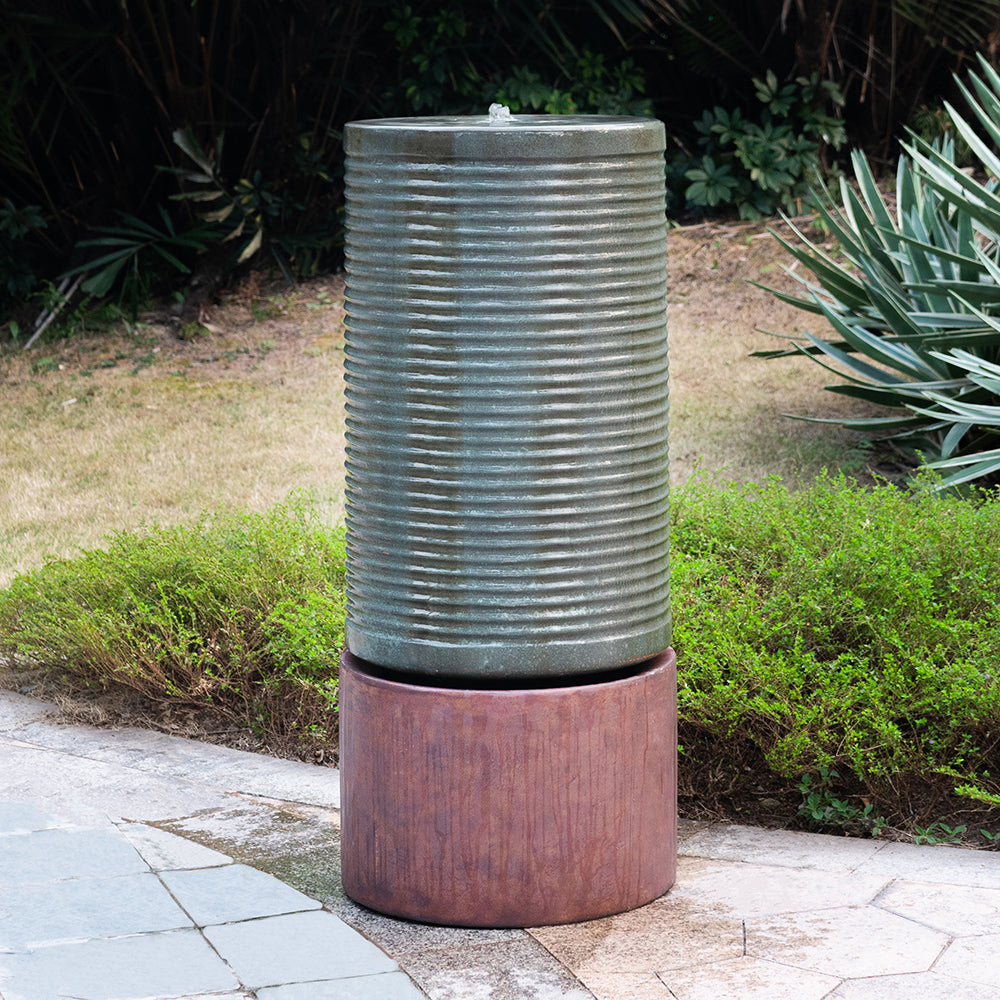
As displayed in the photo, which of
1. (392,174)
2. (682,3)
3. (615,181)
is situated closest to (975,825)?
(615,181)

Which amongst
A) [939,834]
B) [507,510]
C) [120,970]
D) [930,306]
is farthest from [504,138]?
[930,306]

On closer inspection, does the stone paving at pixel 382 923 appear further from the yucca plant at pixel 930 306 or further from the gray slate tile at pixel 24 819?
the yucca plant at pixel 930 306

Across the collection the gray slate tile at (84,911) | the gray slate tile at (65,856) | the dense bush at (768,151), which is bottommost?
the gray slate tile at (84,911)

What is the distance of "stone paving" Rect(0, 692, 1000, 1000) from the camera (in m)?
2.68

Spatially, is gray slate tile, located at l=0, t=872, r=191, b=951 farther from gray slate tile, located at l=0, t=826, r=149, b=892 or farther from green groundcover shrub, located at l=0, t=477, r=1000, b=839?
green groundcover shrub, located at l=0, t=477, r=1000, b=839

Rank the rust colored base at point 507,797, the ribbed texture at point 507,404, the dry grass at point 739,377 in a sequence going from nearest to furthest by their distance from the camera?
the ribbed texture at point 507,404, the rust colored base at point 507,797, the dry grass at point 739,377

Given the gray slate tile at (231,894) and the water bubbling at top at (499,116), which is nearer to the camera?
the water bubbling at top at (499,116)

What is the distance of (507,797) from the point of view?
2855mm

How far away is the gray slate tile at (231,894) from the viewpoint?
117 inches

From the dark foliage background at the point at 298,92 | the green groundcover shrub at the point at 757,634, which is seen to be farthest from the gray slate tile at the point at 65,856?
the dark foliage background at the point at 298,92

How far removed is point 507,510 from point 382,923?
0.86 metres

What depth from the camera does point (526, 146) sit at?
2711mm

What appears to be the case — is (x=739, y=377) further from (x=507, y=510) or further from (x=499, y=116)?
(x=507, y=510)

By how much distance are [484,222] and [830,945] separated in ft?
4.83
